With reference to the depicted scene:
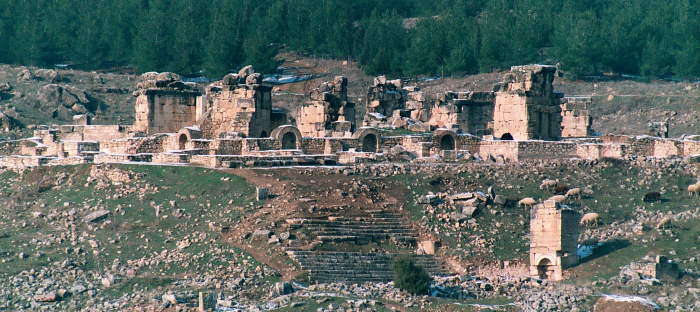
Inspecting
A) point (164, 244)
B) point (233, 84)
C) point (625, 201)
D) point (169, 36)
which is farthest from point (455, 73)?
point (164, 244)

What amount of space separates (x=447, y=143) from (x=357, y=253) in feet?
42.5

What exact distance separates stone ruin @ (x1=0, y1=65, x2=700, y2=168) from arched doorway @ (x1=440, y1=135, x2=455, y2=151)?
37 mm

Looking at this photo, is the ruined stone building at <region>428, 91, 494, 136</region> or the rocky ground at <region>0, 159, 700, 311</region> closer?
the rocky ground at <region>0, 159, 700, 311</region>

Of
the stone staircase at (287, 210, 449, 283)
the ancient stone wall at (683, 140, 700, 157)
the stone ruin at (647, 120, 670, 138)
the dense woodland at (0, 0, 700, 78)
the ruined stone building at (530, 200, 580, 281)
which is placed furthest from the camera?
the dense woodland at (0, 0, 700, 78)

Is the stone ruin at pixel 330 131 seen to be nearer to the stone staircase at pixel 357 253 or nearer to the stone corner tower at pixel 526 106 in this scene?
the stone corner tower at pixel 526 106

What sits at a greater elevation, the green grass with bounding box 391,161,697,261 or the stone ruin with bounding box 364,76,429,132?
the stone ruin with bounding box 364,76,429,132

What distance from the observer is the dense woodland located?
98938 mm

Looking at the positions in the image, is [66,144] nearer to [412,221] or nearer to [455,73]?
[412,221]

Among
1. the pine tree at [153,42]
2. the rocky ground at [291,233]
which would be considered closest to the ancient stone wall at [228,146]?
the rocky ground at [291,233]

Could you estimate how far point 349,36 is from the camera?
10650cm

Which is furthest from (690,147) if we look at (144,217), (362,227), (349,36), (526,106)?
(349,36)

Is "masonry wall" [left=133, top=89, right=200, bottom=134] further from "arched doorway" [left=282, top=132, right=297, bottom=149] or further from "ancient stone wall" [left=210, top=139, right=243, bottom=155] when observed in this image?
"arched doorway" [left=282, top=132, right=297, bottom=149]


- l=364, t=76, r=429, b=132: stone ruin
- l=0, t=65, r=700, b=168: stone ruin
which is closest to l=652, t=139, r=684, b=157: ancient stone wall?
l=0, t=65, r=700, b=168: stone ruin

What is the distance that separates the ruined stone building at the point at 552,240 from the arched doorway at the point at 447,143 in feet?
36.3
